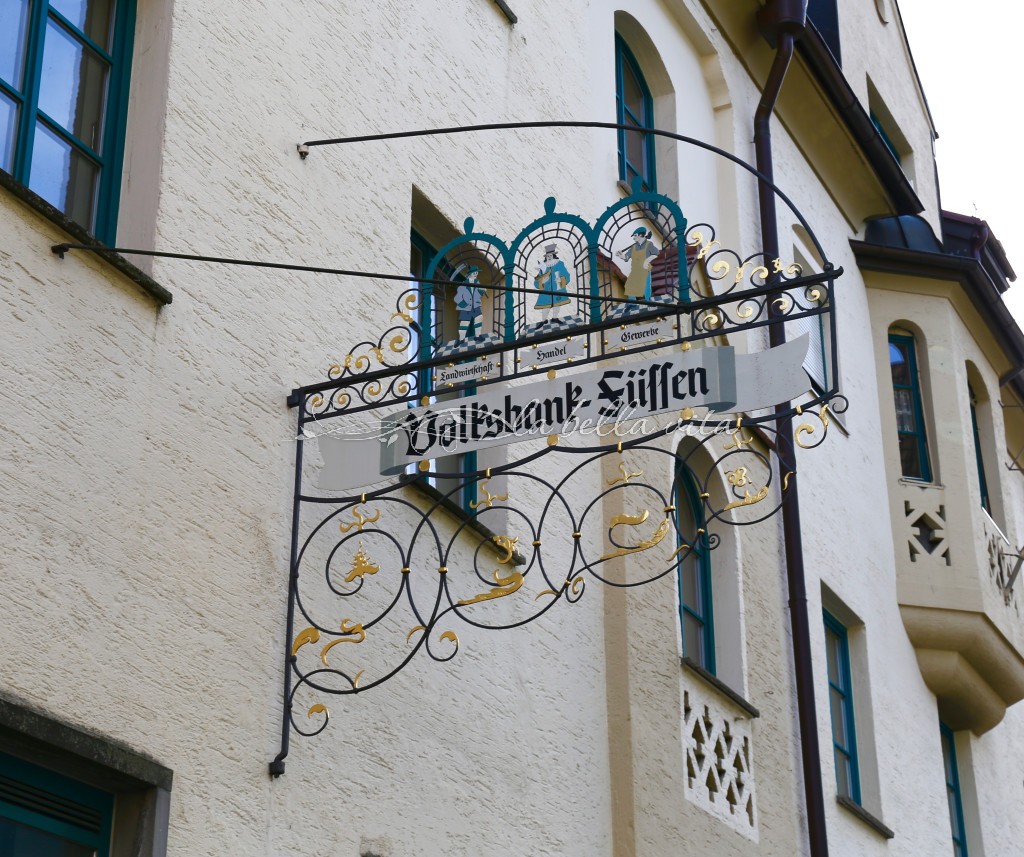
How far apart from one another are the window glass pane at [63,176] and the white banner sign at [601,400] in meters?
1.52

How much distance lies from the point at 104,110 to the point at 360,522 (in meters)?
2.01

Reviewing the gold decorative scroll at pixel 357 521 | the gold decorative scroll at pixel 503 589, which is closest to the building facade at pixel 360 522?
the gold decorative scroll at pixel 357 521

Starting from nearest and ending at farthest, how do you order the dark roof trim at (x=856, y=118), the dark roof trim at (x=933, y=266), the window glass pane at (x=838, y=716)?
the window glass pane at (x=838, y=716), the dark roof trim at (x=856, y=118), the dark roof trim at (x=933, y=266)

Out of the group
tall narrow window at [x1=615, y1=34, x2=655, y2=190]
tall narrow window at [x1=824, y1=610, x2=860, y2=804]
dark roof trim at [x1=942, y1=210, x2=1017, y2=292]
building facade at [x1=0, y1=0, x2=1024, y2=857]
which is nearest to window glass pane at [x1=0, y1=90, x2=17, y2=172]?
building facade at [x1=0, y1=0, x2=1024, y2=857]

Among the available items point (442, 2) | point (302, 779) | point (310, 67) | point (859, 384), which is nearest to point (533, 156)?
point (442, 2)

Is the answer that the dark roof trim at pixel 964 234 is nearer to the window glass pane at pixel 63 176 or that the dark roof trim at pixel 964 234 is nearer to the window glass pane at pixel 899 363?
the window glass pane at pixel 899 363

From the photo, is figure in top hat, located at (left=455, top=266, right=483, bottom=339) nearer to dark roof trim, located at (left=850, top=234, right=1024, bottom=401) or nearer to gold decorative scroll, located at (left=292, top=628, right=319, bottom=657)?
gold decorative scroll, located at (left=292, top=628, right=319, bottom=657)

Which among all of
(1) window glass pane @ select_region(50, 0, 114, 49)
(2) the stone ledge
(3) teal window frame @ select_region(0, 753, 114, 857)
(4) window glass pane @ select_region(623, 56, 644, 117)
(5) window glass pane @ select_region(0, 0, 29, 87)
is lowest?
(3) teal window frame @ select_region(0, 753, 114, 857)

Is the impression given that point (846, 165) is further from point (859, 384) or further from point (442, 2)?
point (442, 2)

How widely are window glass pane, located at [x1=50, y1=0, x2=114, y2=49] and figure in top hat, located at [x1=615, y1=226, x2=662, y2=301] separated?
92.9 inches

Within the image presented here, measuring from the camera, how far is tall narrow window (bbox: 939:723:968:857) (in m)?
16.2

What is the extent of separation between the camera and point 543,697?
9492 millimetres

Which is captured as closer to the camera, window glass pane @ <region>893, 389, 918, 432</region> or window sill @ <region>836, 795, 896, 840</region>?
window sill @ <region>836, 795, 896, 840</region>

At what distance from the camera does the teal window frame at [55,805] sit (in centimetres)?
615
